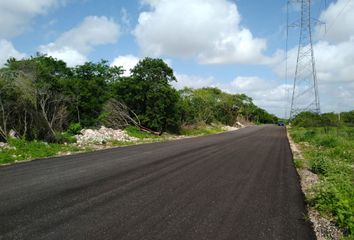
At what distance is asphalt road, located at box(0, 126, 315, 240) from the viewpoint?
17.2 feet

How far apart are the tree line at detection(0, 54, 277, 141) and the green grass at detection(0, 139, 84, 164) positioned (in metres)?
2.56

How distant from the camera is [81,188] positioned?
26.7 feet

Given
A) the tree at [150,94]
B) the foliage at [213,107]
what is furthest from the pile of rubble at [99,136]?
the foliage at [213,107]

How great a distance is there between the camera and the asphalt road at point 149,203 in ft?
17.2

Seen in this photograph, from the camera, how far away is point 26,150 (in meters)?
15.6

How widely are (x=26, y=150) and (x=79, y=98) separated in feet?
36.0

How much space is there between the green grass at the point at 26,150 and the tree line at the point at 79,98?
2.56 metres

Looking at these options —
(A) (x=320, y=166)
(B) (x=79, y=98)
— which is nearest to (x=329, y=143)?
(A) (x=320, y=166)

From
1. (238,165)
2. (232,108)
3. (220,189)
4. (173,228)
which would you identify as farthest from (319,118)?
A: (232,108)

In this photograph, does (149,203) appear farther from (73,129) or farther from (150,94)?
(150,94)

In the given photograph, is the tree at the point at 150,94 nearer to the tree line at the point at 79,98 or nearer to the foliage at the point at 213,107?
the tree line at the point at 79,98

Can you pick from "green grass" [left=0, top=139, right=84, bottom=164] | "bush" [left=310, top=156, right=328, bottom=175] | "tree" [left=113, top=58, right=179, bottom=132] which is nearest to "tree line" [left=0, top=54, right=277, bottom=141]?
"tree" [left=113, top=58, right=179, bottom=132]

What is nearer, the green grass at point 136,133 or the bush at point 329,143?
the bush at point 329,143

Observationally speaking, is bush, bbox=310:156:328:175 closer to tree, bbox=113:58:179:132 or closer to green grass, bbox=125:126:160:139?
green grass, bbox=125:126:160:139
